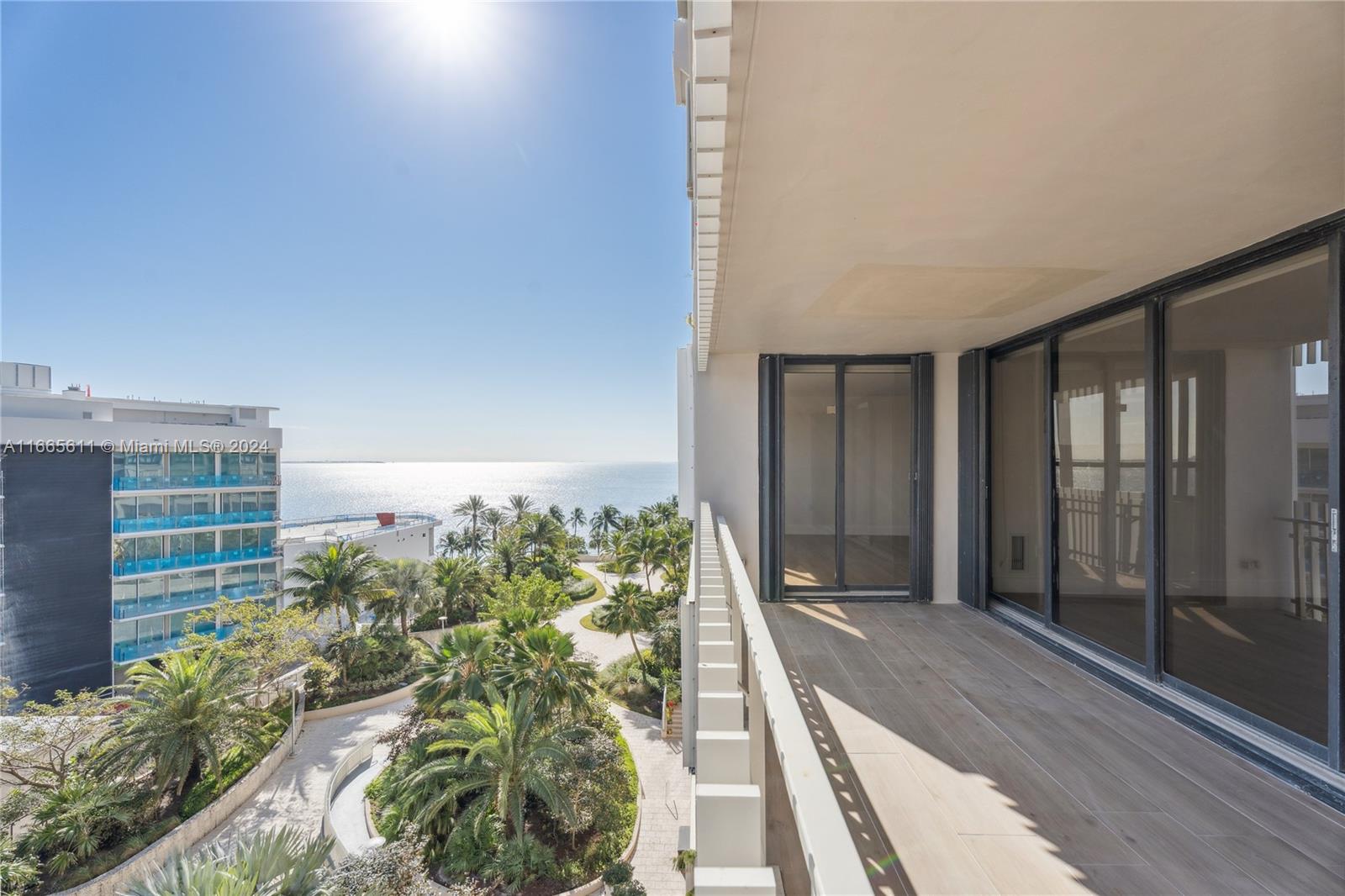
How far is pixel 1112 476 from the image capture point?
3.42 m

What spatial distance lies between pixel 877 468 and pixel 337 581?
17.9 m

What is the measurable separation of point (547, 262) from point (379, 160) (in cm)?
1159

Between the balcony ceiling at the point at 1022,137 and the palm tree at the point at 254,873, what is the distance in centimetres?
832

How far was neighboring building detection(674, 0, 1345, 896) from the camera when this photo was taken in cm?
128

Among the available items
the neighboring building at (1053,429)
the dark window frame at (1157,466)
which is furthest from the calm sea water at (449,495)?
the neighboring building at (1053,429)

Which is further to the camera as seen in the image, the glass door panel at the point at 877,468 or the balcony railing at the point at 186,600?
the balcony railing at the point at 186,600

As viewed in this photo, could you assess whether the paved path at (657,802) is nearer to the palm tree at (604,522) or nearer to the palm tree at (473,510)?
the palm tree at (473,510)

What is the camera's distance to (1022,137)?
1605mm

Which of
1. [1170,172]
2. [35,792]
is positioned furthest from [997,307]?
[35,792]

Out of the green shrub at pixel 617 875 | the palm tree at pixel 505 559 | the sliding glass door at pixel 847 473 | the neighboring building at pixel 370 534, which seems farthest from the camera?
the palm tree at pixel 505 559

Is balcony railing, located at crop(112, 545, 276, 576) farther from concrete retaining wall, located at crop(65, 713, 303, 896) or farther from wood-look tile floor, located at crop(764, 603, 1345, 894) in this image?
wood-look tile floor, located at crop(764, 603, 1345, 894)

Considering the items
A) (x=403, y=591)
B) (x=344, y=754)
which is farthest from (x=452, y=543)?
(x=344, y=754)

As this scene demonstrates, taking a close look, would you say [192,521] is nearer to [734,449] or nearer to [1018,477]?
[734,449]

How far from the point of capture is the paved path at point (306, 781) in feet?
33.9
